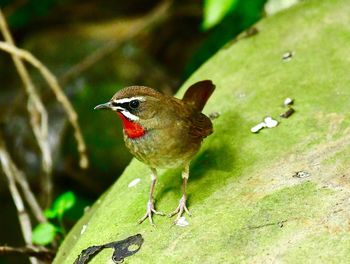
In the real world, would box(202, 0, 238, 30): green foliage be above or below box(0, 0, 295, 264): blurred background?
above

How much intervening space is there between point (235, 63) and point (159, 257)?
1891 mm

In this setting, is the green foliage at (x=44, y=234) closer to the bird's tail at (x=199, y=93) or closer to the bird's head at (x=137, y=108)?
the bird's head at (x=137, y=108)

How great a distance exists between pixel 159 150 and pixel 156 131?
0.10m

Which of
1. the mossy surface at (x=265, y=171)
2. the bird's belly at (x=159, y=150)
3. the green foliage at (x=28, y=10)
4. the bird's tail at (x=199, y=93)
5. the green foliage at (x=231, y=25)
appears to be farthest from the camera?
the green foliage at (x=28, y=10)

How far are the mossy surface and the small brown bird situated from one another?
6.7 inches

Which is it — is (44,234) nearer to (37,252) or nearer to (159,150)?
(37,252)

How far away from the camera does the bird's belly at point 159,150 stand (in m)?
3.07

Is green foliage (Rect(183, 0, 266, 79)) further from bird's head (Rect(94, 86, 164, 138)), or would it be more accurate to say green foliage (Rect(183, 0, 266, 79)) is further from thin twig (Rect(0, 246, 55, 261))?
thin twig (Rect(0, 246, 55, 261))

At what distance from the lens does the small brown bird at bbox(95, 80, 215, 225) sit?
3.01 metres

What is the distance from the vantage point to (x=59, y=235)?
4555mm

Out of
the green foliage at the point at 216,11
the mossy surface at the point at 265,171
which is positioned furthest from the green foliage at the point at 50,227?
the green foliage at the point at 216,11

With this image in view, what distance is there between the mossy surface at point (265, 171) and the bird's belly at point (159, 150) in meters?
0.19

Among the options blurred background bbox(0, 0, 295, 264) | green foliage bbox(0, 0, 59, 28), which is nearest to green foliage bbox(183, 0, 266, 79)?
blurred background bbox(0, 0, 295, 264)

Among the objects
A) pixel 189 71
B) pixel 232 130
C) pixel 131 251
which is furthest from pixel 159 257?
pixel 189 71
